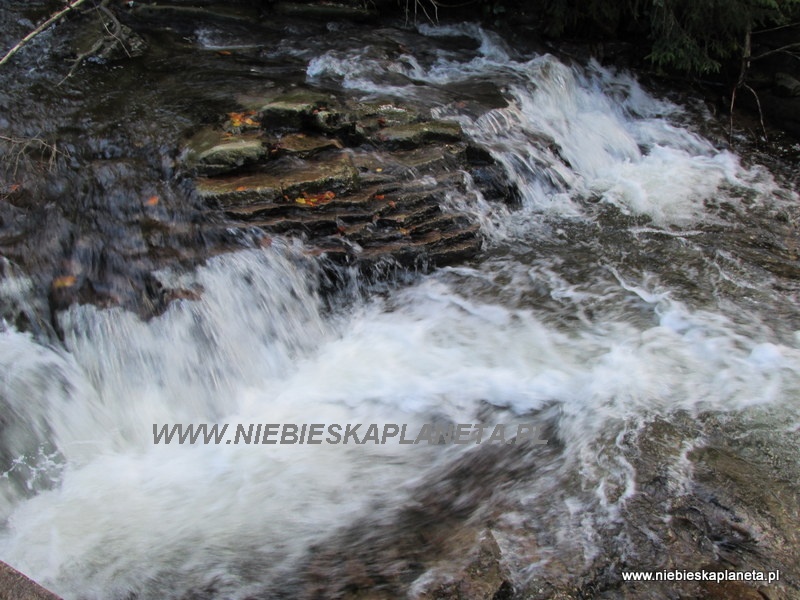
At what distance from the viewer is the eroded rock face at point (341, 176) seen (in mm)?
4707

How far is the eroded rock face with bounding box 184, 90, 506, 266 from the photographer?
4707 millimetres

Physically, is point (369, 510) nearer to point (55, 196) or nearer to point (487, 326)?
point (487, 326)

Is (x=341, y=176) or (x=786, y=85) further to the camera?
(x=786, y=85)

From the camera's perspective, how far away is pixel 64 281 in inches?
161

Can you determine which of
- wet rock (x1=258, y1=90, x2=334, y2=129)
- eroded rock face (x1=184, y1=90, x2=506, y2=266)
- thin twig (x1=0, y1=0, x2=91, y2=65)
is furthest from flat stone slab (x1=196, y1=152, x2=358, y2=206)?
thin twig (x1=0, y1=0, x2=91, y2=65)

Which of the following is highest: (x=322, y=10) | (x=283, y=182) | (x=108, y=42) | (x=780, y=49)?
(x=322, y=10)

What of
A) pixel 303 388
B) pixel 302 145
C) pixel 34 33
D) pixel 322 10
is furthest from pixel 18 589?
pixel 322 10

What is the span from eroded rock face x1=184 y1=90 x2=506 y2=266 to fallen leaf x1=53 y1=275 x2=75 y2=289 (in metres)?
1.15

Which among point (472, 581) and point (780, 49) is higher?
point (780, 49)

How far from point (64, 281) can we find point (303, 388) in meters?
1.84

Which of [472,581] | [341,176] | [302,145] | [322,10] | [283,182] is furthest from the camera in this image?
[322,10]

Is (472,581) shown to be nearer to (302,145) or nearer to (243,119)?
(302,145)

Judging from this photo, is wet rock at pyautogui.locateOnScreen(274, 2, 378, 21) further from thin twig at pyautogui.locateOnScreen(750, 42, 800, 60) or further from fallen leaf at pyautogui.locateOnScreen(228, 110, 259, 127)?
thin twig at pyautogui.locateOnScreen(750, 42, 800, 60)

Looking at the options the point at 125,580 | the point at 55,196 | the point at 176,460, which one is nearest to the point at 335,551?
the point at 125,580
